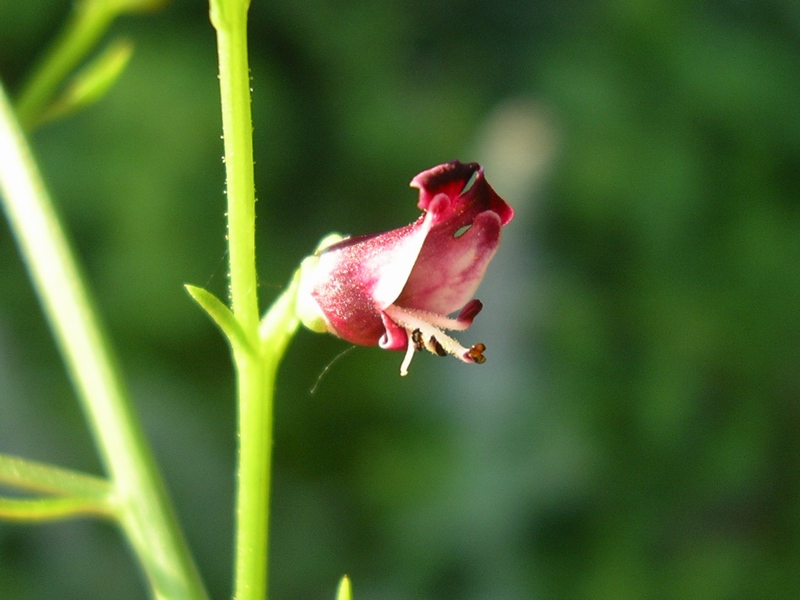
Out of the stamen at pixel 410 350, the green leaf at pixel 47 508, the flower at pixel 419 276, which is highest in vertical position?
the flower at pixel 419 276

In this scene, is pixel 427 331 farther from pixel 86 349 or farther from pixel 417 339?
pixel 86 349

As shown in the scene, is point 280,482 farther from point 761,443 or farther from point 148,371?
point 761,443

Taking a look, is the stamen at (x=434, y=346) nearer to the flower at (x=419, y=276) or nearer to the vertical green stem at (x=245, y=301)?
the flower at (x=419, y=276)

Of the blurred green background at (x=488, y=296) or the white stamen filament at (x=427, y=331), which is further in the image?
the blurred green background at (x=488, y=296)

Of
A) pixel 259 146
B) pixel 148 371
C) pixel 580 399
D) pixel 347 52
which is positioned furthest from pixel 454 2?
pixel 148 371

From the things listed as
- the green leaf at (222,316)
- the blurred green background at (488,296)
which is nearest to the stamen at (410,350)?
the green leaf at (222,316)

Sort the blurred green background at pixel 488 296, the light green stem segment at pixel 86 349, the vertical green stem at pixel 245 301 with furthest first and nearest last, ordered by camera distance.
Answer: the blurred green background at pixel 488 296 → the light green stem segment at pixel 86 349 → the vertical green stem at pixel 245 301

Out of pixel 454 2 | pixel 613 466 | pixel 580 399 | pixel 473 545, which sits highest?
pixel 454 2
